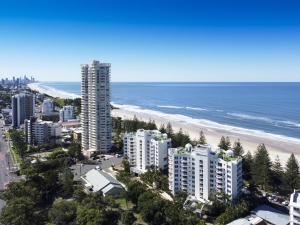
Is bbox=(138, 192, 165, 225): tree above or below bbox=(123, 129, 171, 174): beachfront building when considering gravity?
below

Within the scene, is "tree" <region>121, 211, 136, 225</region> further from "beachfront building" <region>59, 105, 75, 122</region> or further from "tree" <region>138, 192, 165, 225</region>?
"beachfront building" <region>59, 105, 75, 122</region>

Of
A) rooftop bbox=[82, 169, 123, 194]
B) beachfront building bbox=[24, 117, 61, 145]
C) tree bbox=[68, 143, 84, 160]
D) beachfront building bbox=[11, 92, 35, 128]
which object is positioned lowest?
rooftop bbox=[82, 169, 123, 194]

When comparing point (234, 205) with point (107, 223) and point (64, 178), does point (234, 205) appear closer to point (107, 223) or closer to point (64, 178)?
point (107, 223)

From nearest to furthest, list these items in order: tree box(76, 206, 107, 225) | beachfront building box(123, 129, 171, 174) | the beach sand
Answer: tree box(76, 206, 107, 225), beachfront building box(123, 129, 171, 174), the beach sand

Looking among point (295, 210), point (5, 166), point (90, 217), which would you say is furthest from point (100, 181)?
Answer: point (295, 210)

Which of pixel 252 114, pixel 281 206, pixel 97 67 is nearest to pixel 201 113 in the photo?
pixel 252 114

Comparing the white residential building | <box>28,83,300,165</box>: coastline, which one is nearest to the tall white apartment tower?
<box>28,83,300,165</box>: coastline

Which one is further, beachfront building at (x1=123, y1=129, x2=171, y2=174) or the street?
the street
